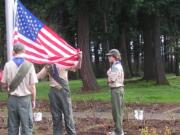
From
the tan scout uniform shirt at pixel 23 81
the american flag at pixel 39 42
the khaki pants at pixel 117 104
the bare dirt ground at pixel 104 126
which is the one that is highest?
the american flag at pixel 39 42

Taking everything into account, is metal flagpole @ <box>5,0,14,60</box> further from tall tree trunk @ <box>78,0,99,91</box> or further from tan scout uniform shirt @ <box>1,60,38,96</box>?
tall tree trunk @ <box>78,0,99,91</box>

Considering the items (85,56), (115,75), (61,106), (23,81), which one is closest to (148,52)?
(85,56)

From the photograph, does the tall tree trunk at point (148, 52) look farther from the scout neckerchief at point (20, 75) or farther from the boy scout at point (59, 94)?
the scout neckerchief at point (20, 75)

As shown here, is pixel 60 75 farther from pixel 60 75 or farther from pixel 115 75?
pixel 115 75

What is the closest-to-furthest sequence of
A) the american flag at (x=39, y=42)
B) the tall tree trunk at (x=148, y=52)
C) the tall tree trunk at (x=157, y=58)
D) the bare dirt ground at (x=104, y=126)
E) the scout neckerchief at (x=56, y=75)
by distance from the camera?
1. the american flag at (x=39, y=42)
2. the scout neckerchief at (x=56, y=75)
3. the bare dirt ground at (x=104, y=126)
4. the tall tree trunk at (x=157, y=58)
5. the tall tree trunk at (x=148, y=52)

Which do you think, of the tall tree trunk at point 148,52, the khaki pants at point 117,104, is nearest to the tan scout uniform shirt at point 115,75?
the khaki pants at point 117,104

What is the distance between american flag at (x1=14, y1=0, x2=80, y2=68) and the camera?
10.9 metres

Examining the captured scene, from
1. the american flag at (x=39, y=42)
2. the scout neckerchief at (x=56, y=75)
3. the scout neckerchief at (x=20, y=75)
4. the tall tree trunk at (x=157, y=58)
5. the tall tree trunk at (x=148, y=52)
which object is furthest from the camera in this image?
the tall tree trunk at (x=148, y=52)

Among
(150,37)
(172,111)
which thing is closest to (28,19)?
(172,111)

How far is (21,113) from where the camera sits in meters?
9.48

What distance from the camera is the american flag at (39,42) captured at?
10.9 meters

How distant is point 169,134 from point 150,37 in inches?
997

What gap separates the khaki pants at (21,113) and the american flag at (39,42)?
4.84 ft

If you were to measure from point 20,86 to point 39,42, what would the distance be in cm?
179
